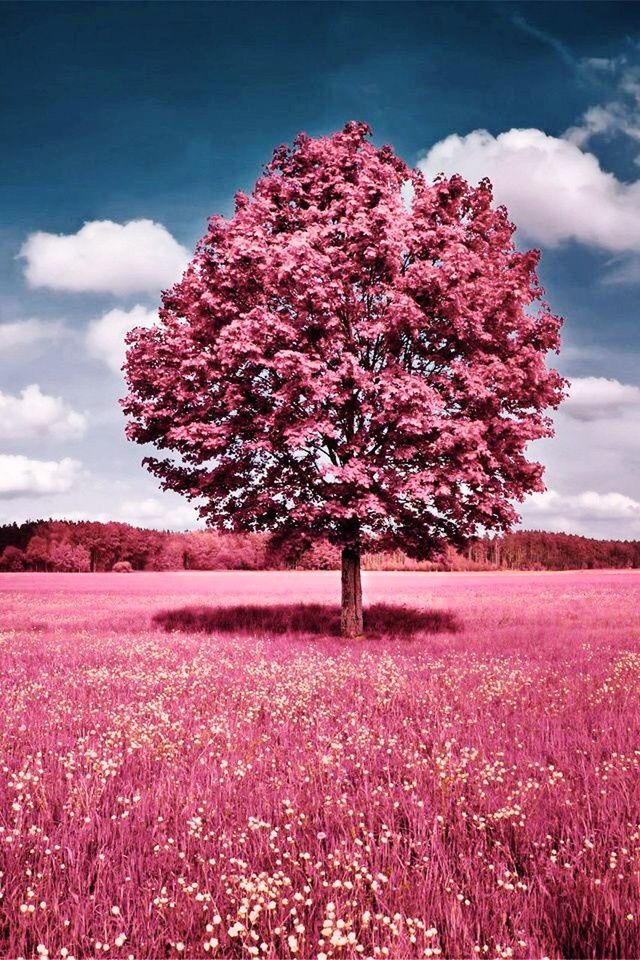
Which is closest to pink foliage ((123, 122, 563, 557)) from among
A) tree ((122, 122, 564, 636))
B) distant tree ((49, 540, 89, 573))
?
tree ((122, 122, 564, 636))

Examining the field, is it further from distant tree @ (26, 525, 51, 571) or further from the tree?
distant tree @ (26, 525, 51, 571)

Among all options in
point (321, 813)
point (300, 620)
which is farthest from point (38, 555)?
point (321, 813)

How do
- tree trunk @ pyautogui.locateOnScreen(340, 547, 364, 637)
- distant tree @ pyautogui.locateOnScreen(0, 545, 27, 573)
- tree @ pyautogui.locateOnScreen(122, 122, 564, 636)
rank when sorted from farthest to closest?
distant tree @ pyautogui.locateOnScreen(0, 545, 27, 573), tree trunk @ pyautogui.locateOnScreen(340, 547, 364, 637), tree @ pyautogui.locateOnScreen(122, 122, 564, 636)

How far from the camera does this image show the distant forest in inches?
4102

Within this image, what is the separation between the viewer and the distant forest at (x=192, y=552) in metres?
104

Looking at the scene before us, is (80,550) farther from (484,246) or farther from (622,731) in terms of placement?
(622,731)

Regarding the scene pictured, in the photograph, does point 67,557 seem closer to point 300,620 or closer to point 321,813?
point 300,620

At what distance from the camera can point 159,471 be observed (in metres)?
18.2

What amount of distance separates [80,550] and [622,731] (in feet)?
364

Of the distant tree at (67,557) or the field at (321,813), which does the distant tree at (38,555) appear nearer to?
the distant tree at (67,557)

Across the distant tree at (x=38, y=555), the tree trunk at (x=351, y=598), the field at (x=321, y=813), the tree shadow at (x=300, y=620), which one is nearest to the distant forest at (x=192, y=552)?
the distant tree at (x=38, y=555)

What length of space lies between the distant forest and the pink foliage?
7060 cm

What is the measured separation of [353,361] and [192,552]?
115701mm

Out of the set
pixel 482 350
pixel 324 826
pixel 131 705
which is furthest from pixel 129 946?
pixel 482 350
